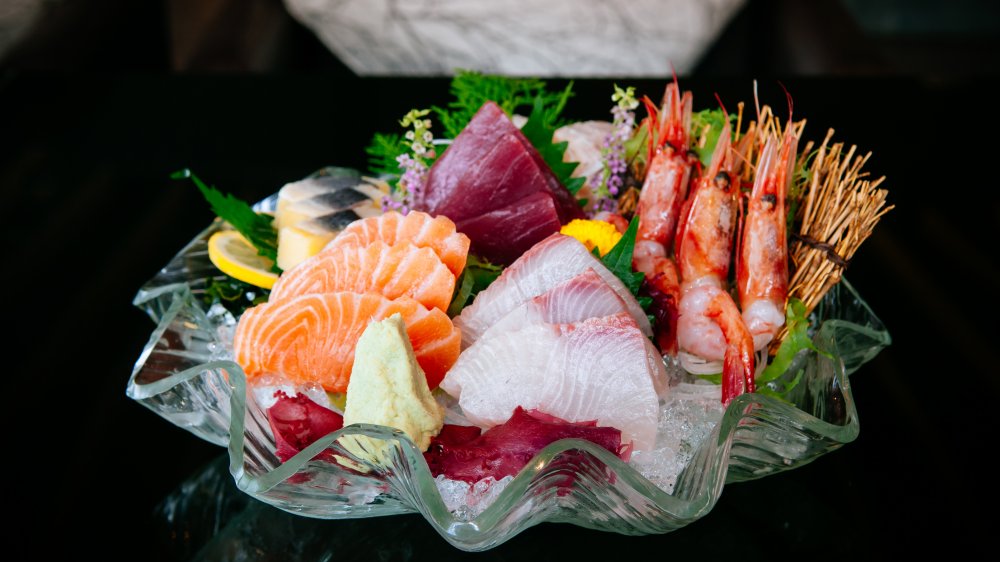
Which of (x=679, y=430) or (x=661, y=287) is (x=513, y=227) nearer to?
(x=661, y=287)

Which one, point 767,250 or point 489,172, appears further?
point 489,172

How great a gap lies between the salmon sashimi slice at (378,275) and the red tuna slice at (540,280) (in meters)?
0.06

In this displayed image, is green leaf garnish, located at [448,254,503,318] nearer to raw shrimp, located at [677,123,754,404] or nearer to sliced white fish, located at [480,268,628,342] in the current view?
sliced white fish, located at [480,268,628,342]

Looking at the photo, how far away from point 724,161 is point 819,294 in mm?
257

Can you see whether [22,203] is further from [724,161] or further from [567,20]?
[567,20]

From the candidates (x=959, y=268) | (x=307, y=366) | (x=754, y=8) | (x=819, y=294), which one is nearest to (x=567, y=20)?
(x=754, y=8)

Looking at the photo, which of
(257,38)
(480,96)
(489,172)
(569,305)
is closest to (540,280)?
(569,305)

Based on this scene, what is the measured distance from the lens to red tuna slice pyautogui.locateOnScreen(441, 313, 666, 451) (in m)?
1.08

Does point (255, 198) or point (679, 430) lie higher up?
point (679, 430)

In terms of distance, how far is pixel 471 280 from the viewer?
135 cm

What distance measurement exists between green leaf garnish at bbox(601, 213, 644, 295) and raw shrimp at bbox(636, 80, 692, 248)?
16 centimetres

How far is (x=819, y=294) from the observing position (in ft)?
4.50

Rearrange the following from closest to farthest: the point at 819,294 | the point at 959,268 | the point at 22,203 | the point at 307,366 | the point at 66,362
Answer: the point at 307,366, the point at 819,294, the point at 66,362, the point at 959,268, the point at 22,203

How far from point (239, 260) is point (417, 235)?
381 millimetres
